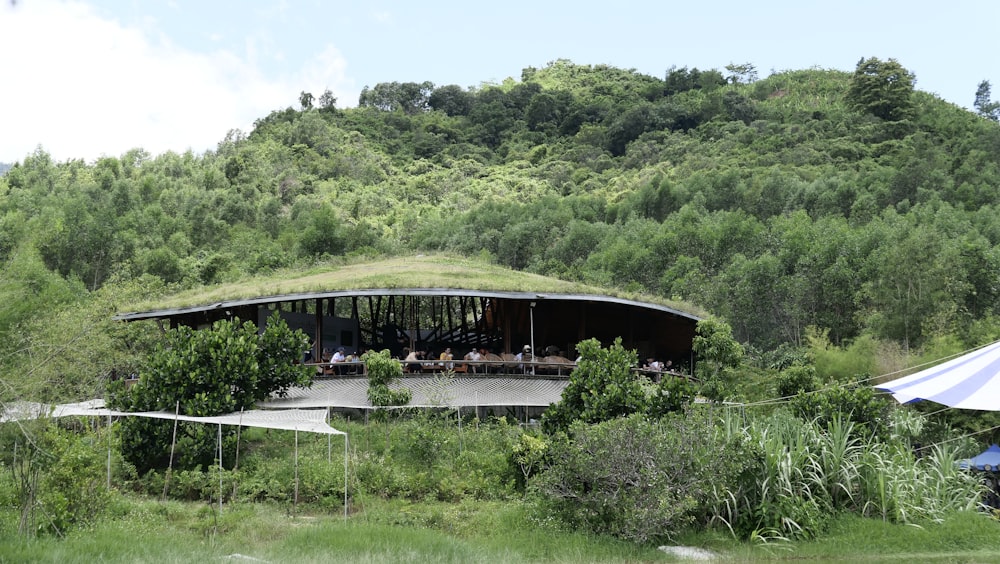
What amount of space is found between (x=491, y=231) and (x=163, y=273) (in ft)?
71.1

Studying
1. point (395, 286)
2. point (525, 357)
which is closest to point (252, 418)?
point (395, 286)

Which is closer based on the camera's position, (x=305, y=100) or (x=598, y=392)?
(x=598, y=392)

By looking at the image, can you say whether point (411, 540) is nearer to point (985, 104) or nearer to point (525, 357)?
point (525, 357)

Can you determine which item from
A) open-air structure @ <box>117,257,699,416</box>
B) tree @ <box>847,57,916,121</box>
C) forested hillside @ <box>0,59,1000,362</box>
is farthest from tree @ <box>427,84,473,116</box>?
open-air structure @ <box>117,257,699,416</box>

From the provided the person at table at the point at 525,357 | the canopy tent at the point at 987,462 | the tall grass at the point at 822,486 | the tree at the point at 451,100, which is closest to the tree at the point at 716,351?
the person at table at the point at 525,357

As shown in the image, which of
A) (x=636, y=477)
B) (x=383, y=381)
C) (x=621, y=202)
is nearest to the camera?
(x=636, y=477)

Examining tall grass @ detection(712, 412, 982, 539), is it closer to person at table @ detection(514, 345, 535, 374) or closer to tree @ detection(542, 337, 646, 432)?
tree @ detection(542, 337, 646, 432)

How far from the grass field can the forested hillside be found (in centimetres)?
781

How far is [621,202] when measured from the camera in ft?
214

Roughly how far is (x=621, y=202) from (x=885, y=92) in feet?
93.0

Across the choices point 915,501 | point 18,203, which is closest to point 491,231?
point 18,203

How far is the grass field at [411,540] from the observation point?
11.3 metres

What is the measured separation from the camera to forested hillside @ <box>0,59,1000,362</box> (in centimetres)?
3909

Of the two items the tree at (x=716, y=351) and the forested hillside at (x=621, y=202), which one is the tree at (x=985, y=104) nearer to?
the forested hillside at (x=621, y=202)
